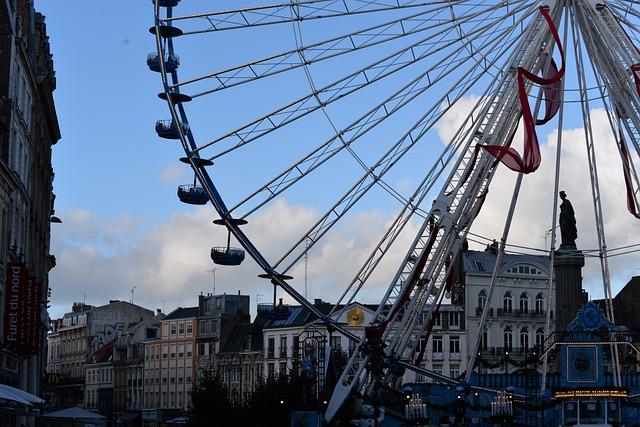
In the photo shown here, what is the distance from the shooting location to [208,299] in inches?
5719

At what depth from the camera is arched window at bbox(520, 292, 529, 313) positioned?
389 feet

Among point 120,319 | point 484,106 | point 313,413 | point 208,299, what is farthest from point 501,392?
point 120,319

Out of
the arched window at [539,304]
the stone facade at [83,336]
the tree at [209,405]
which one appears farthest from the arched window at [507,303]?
the stone facade at [83,336]

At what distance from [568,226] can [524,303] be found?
2307 inches

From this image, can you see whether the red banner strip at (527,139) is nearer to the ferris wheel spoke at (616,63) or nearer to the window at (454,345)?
the ferris wheel spoke at (616,63)

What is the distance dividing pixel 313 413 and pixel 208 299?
89.4 metres

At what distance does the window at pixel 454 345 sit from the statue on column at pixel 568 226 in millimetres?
57265

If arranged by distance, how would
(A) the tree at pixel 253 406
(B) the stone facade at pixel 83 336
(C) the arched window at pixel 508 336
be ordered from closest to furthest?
1. (A) the tree at pixel 253 406
2. (C) the arched window at pixel 508 336
3. (B) the stone facade at pixel 83 336

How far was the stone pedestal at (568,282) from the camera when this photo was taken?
6019cm

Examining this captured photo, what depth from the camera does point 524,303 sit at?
118562 millimetres

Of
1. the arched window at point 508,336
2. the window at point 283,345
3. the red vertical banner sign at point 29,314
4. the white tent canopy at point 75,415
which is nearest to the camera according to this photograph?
the red vertical banner sign at point 29,314

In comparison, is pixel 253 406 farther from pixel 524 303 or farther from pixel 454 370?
pixel 524 303

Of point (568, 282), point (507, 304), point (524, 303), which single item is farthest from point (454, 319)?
point (568, 282)

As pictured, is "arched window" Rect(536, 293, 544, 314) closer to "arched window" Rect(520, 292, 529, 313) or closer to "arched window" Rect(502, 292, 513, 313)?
"arched window" Rect(520, 292, 529, 313)
